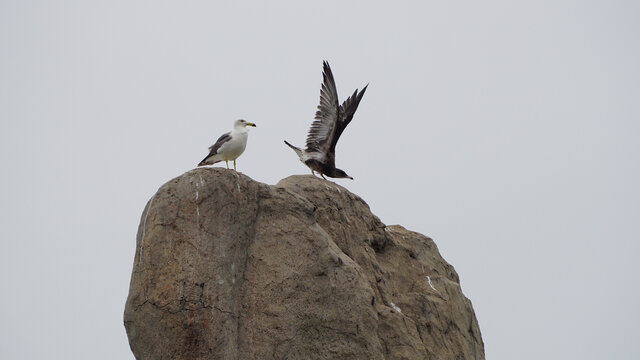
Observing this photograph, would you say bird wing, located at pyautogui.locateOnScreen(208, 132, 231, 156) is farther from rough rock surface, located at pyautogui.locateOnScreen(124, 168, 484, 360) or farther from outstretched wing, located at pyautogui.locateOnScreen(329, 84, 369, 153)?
outstretched wing, located at pyautogui.locateOnScreen(329, 84, 369, 153)

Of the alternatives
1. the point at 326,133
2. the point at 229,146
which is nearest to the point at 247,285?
the point at 229,146

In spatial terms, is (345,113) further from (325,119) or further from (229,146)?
(229,146)

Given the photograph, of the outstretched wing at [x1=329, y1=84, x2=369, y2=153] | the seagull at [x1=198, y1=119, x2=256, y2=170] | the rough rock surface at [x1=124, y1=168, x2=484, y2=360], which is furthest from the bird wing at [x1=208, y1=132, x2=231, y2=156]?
the outstretched wing at [x1=329, y1=84, x2=369, y2=153]

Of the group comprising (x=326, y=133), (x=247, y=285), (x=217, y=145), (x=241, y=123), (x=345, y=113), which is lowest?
(x=247, y=285)

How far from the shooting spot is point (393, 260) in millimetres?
12109

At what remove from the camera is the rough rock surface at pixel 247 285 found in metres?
8.51

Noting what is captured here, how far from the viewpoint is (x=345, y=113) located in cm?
1410

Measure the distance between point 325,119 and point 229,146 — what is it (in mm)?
3538

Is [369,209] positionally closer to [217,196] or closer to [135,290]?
[217,196]

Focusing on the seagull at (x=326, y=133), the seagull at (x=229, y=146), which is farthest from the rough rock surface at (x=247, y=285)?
the seagull at (x=326, y=133)

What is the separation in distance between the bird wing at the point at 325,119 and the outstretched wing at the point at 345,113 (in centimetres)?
8

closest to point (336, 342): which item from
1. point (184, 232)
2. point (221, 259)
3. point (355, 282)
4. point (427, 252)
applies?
point (355, 282)

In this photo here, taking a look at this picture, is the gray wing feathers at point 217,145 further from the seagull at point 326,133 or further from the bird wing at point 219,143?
the seagull at point 326,133

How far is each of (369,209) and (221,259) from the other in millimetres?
3920
